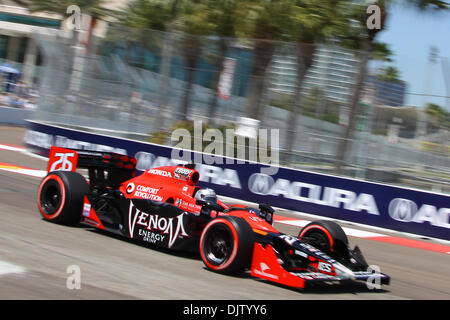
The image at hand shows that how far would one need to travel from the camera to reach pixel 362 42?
58.4 feet

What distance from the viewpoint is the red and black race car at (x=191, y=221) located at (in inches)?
249

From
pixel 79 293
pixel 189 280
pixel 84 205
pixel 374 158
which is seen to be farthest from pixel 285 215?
pixel 79 293

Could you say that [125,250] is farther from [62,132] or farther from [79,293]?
[62,132]

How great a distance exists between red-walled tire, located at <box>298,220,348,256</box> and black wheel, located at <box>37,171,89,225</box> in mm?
2934

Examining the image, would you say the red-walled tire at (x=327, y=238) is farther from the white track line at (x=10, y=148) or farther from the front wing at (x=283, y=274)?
the white track line at (x=10, y=148)

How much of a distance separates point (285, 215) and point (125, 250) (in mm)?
5833

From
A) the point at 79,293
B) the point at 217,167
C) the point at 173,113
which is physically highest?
the point at 173,113

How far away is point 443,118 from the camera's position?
40.2 ft

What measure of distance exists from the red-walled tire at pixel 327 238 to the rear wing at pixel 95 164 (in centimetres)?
287

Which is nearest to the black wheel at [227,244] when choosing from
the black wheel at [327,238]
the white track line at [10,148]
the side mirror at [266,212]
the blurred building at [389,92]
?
the side mirror at [266,212]

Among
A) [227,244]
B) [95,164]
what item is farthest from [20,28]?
[227,244]

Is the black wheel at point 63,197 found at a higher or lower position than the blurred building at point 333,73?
lower

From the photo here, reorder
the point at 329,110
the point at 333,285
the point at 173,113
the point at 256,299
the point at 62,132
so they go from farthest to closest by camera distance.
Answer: the point at 62,132, the point at 173,113, the point at 329,110, the point at 333,285, the point at 256,299

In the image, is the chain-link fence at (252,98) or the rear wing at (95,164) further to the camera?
the chain-link fence at (252,98)
